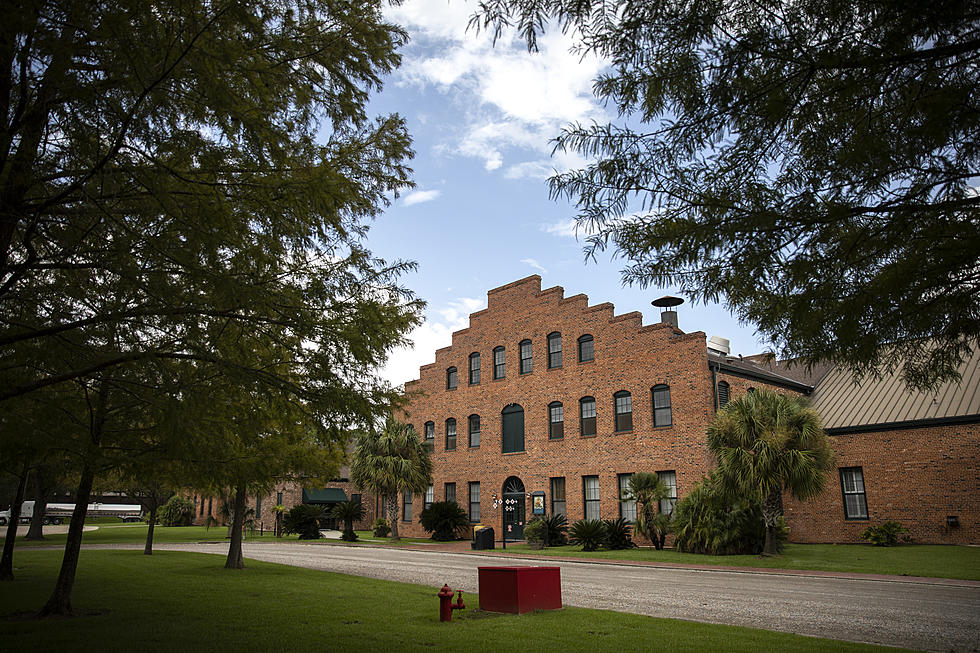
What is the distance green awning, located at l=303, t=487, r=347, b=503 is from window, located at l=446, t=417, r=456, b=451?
13.9 m

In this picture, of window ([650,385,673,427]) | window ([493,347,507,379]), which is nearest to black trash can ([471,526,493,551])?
window ([650,385,673,427])

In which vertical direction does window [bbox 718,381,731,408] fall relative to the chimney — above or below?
below

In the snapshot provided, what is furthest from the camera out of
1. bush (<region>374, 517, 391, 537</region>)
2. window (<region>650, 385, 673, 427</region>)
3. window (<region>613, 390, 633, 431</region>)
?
bush (<region>374, 517, 391, 537</region>)

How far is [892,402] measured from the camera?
27844 mm

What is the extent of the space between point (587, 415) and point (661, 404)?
4150 millimetres

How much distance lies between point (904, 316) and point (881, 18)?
240 centimetres

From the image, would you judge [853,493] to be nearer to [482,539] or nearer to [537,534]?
[537,534]

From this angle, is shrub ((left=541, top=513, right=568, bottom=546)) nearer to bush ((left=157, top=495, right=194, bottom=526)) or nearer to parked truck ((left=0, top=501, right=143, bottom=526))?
bush ((left=157, top=495, right=194, bottom=526))

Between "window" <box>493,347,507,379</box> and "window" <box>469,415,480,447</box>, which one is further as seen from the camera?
"window" <box>469,415,480,447</box>

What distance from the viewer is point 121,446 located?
10.8 meters

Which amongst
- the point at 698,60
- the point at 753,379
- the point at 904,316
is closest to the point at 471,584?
the point at 904,316

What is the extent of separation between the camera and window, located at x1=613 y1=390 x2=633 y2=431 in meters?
31.6

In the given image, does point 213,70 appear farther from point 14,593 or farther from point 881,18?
point 14,593

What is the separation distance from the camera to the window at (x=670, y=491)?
1152 inches
